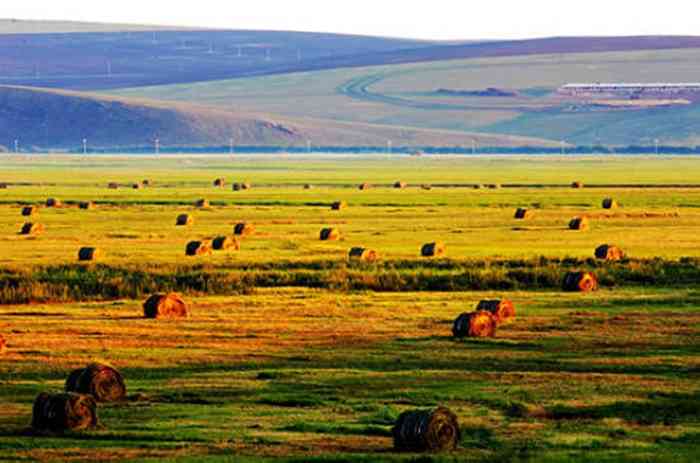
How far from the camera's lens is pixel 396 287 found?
42.1 meters

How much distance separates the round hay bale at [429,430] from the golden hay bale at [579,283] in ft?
66.8

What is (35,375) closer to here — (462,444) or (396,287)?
(462,444)

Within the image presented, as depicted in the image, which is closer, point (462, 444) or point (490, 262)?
point (462, 444)

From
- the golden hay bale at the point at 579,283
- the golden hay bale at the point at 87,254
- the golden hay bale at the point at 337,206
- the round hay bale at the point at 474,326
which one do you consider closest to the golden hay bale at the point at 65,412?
the round hay bale at the point at 474,326

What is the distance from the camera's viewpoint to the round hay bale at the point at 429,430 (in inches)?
800

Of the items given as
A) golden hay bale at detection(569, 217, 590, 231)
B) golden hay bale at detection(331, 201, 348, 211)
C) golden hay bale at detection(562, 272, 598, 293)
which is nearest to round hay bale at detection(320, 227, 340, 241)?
golden hay bale at detection(569, 217, 590, 231)

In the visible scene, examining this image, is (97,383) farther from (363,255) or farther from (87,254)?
(363,255)

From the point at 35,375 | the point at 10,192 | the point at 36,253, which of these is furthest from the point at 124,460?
the point at 10,192

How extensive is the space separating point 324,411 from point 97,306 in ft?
46.7

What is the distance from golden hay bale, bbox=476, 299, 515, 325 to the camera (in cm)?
3400

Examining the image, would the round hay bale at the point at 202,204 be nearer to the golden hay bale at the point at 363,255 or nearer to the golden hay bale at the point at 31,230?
the golden hay bale at the point at 31,230

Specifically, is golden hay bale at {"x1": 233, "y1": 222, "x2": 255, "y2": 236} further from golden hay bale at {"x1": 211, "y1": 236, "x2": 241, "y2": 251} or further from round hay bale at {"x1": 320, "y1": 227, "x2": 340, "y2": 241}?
golden hay bale at {"x1": 211, "y1": 236, "x2": 241, "y2": 251}

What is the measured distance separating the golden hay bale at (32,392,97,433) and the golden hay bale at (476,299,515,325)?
1314 centimetres

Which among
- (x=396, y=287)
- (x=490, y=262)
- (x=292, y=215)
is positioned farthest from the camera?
(x=292, y=215)
